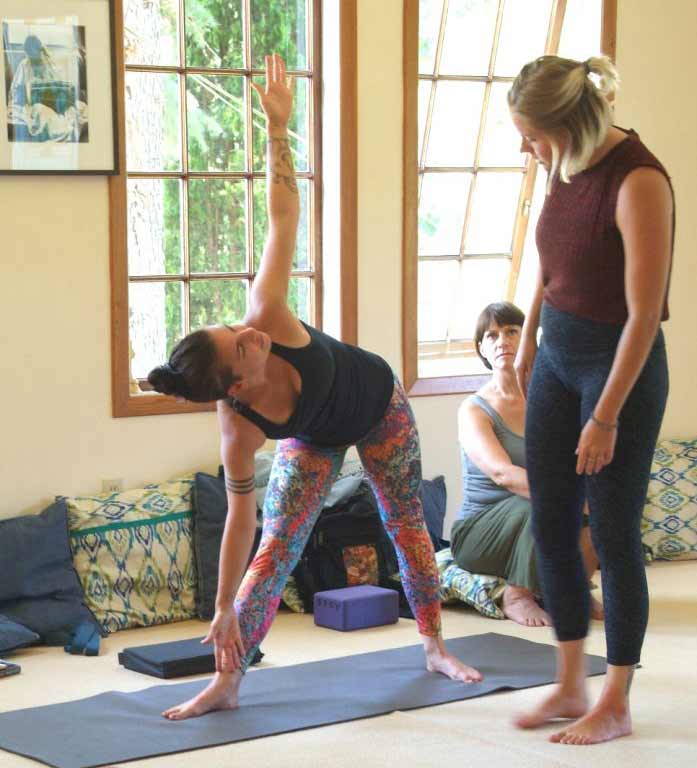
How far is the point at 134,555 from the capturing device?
14.7ft

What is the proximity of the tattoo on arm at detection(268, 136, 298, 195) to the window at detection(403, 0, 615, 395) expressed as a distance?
2005 mm

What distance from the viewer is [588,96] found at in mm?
2828

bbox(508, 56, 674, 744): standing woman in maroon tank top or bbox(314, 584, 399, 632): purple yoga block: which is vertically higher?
bbox(508, 56, 674, 744): standing woman in maroon tank top

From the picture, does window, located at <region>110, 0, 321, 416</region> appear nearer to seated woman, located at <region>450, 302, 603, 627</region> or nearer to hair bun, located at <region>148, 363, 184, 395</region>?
seated woman, located at <region>450, 302, 603, 627</region>

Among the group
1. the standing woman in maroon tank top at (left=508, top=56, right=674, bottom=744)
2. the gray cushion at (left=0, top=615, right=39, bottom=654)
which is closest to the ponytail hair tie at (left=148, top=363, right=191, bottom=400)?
the standing woman in maroon tank top at (left=508, top=56, right=674, bottom=744)

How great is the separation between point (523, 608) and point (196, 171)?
6.30 feet

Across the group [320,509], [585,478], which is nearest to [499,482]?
[320,509]

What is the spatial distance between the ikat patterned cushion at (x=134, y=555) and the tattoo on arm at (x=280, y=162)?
1.57 m

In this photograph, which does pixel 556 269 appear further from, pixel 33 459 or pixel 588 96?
pixel 33 459

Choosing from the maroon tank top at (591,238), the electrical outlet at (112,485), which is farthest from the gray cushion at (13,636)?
the maroon tank top at (591,238)

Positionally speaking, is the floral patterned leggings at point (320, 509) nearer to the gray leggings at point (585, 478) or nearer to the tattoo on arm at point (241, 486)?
the tattoo on arm at point (241, 486)

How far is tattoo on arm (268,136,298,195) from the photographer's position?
11.0ft

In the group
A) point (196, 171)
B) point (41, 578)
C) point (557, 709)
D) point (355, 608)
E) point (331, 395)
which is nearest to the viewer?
point (557, 709)

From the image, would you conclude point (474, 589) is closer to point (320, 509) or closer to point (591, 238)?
point (320, 509)
